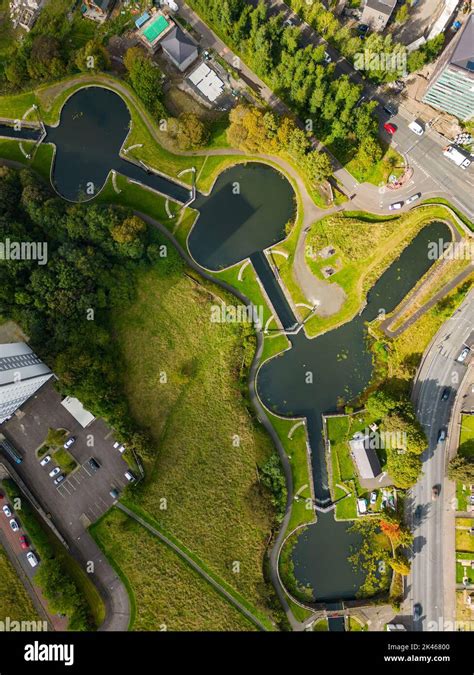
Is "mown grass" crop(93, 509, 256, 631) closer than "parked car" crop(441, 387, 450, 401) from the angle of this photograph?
Yes

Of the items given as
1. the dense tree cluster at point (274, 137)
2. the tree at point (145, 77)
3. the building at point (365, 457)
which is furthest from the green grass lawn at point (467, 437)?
the tree at point (145, 77)

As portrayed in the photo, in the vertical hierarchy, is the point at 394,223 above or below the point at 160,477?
above

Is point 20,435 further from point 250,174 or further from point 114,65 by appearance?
point 114,65

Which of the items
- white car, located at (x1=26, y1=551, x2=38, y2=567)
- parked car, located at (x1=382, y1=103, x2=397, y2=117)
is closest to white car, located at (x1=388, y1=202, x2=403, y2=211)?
parked car, located at (x1=382, y1=103, x2=397, y2=117)

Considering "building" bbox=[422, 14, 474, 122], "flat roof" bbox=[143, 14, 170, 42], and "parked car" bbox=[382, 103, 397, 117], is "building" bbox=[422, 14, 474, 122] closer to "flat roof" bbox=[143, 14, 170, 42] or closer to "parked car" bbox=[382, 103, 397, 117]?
"parked car" bbox=[382, 103, 397, 117]

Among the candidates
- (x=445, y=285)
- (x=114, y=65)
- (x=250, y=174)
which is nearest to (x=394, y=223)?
(x=445, y=285)
